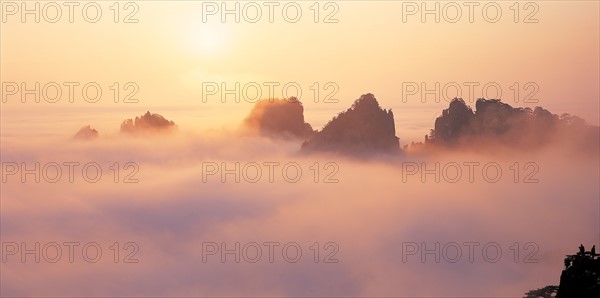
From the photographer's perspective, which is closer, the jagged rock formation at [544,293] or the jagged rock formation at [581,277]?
the jagged rock formation at [581,277]

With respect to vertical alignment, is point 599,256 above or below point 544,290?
above

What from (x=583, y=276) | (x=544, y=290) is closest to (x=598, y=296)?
(x=583, y=276)

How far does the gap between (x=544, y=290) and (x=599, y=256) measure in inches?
458

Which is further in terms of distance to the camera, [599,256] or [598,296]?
[599,256]

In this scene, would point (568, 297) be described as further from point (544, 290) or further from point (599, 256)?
point (544, 290)

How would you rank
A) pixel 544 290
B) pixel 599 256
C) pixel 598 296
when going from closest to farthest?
pixel 598 296 < pixel 599 256 < pixel 544 290

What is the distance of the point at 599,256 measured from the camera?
41.5 m

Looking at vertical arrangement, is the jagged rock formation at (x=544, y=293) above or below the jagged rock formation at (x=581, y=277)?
below

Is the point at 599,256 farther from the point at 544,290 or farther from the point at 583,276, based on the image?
the point at 544,290

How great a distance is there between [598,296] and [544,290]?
560 inches

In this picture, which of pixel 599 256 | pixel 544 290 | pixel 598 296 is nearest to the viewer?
pixel 598 296

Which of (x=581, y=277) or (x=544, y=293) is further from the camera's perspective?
(x=544, y=293)

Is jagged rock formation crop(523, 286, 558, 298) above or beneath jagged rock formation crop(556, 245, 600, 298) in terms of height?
beneath

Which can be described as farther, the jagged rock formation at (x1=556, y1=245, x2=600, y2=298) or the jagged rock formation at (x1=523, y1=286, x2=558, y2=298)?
the jagged rock formation at (x1=523, y1=286, x2=558, y2=298)
